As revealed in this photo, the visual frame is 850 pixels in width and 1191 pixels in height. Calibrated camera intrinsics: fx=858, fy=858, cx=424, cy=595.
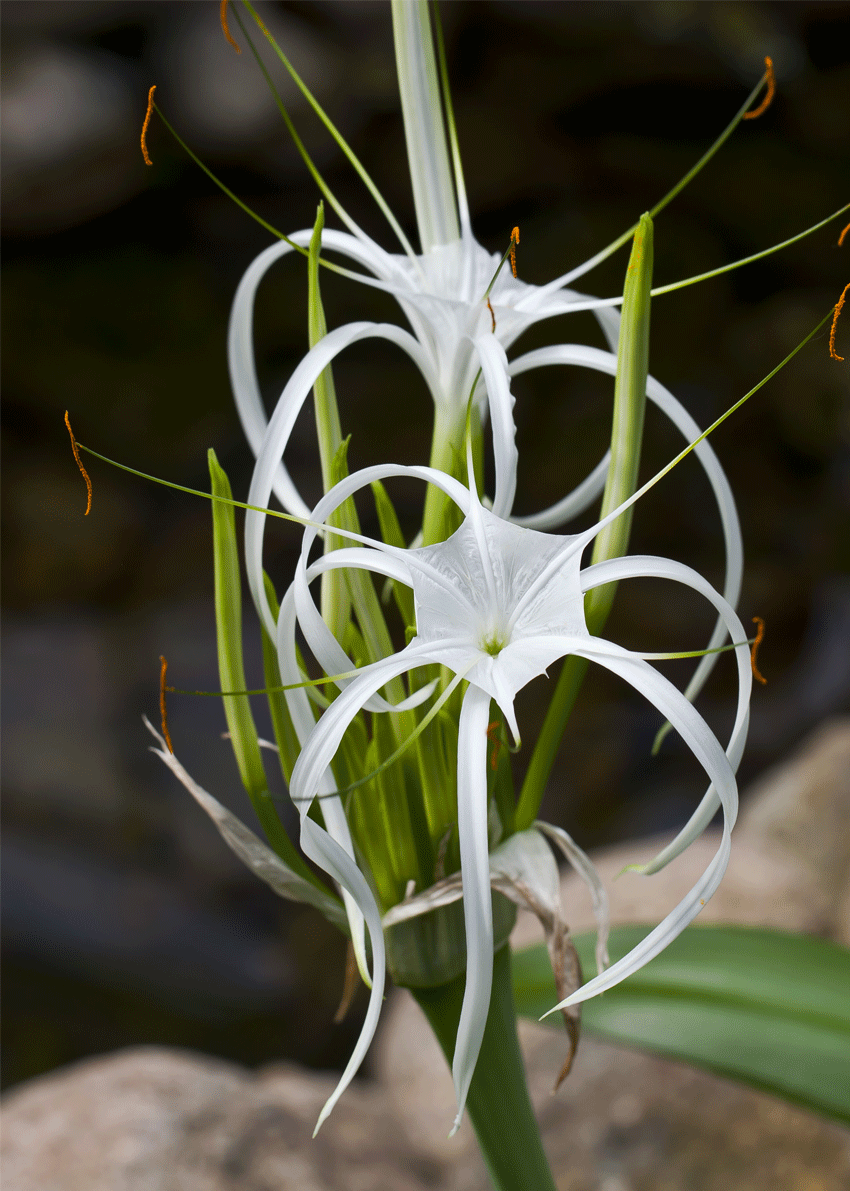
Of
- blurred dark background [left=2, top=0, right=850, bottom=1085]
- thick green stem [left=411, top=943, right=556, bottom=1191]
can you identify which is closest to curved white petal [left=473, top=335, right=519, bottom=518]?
thick green stem [left=411, top=943, right=556, bottom=1191]

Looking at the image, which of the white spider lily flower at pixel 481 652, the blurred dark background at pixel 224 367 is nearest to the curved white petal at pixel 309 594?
the white spider lily flower at pixel 481 652

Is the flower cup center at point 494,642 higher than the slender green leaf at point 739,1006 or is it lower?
higher

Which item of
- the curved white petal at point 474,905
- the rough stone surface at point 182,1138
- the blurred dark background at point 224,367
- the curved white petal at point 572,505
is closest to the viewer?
the curved white petal at point 474,905

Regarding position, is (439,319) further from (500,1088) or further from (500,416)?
(500,1088)

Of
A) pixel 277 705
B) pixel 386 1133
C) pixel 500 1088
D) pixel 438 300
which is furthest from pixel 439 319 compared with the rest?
pixel 386 1133

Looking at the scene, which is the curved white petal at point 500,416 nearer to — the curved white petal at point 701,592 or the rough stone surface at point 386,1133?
the curved white petal at point 701,592

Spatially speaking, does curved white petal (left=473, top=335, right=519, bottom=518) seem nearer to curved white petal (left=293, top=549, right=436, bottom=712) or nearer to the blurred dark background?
curved white petal (left=293, top=549, right=436, bottom=712)
